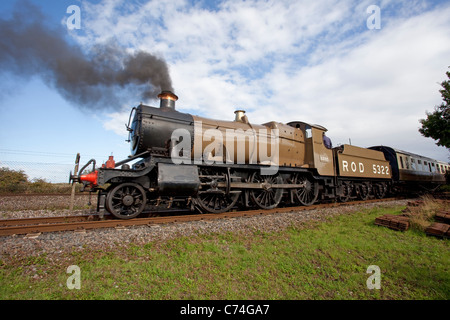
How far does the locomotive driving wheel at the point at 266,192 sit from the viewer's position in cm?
822

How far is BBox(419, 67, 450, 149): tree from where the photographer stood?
13625 millimetres

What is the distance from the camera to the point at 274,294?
2.76 m

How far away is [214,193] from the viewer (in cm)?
729

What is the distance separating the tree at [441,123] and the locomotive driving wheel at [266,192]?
12346 millimetres

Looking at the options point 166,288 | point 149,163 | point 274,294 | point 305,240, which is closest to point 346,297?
point 274,294

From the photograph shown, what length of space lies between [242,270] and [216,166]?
4.22 meters

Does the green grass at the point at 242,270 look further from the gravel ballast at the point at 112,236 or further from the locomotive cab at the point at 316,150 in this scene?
the locomotive cab at the point at 316,150

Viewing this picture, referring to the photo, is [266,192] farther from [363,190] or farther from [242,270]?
[363,190]


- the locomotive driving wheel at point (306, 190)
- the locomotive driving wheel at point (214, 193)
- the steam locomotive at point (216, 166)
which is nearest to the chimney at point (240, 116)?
the steam locomotive at point (216, 166)

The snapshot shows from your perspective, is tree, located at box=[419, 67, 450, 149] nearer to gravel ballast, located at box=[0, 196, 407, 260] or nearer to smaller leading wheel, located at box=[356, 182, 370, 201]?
smaller leading wheel, located at box=[356, 182, 370, 201]

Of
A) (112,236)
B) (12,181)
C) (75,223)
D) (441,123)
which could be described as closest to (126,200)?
(75,223)

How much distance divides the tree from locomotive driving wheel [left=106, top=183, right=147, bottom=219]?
17.4 meters

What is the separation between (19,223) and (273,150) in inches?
319
